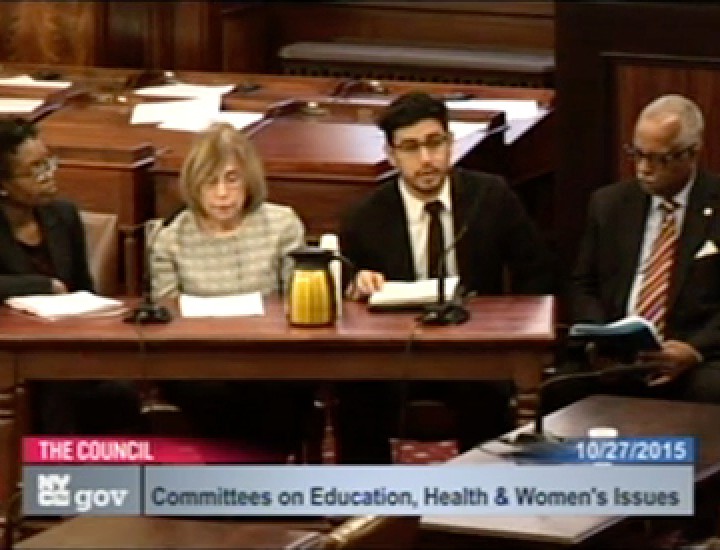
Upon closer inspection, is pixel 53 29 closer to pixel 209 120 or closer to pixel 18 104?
pixel 18 104

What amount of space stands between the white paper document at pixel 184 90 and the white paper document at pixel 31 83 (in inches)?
10.8

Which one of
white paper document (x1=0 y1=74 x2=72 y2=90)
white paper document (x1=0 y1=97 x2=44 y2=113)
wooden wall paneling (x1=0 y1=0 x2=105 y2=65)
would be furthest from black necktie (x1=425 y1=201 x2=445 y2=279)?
wooden wall paneling (x1=0 y1=0 x2=105 y2=65)

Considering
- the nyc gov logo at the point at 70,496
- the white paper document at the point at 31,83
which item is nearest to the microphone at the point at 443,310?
the nyc gov logo at the point at 70,496

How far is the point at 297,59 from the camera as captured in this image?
9375 mm

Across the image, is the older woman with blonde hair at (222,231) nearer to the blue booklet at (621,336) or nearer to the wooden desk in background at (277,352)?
the wooden desk in background at (277,352)

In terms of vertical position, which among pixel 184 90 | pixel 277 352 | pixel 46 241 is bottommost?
pixel 277 352

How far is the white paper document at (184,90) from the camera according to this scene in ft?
25.0

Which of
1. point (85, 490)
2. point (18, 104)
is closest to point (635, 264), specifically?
point (85, 490)

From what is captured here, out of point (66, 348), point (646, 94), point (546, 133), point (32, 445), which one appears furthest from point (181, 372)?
point (546, 133)

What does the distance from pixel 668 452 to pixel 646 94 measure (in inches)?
87.1

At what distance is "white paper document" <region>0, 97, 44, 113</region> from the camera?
7.24 meters

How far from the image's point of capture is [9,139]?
5.85 meters

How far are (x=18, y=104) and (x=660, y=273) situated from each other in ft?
8.29

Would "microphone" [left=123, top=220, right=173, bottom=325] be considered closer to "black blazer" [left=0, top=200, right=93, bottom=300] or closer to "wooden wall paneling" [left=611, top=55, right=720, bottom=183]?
"black blazer" [left=0, top=200, right=93, bottom=300]
